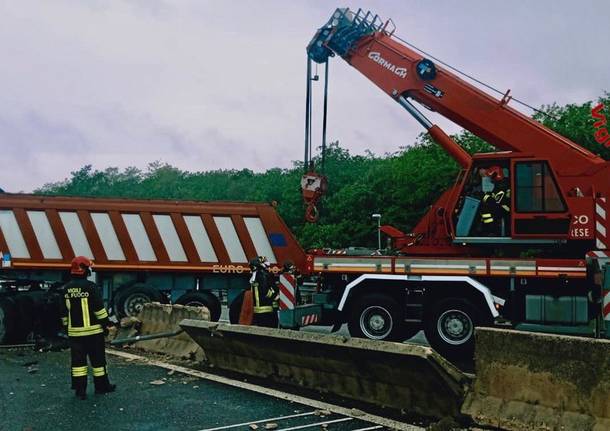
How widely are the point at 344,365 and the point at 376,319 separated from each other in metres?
3.83

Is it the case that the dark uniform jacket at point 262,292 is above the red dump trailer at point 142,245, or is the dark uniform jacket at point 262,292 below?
below

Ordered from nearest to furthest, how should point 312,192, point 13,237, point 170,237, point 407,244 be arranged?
point 407,244 < point 13,237 < point 312,192 < point 170,237

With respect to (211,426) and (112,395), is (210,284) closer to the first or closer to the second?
(112,395)

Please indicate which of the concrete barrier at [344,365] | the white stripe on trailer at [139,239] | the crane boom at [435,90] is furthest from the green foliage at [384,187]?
the concrete barrier at [344,365]

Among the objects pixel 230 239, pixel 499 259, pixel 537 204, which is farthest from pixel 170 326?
pixel 537 204

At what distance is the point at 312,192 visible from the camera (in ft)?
42.1

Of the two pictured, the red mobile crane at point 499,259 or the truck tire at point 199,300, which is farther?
the truck tire at point 199,300

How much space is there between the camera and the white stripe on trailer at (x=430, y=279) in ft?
31.9

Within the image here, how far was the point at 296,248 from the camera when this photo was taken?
1341cm

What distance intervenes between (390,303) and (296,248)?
11.7 feet

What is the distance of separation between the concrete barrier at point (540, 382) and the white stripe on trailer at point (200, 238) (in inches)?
320

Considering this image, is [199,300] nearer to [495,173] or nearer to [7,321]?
[7,321]

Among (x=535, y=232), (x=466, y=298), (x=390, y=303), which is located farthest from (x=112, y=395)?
(x=535, y=232)

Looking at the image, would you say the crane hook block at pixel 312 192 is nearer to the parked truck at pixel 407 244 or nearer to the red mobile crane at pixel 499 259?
the parked truck at pixel 407 244
